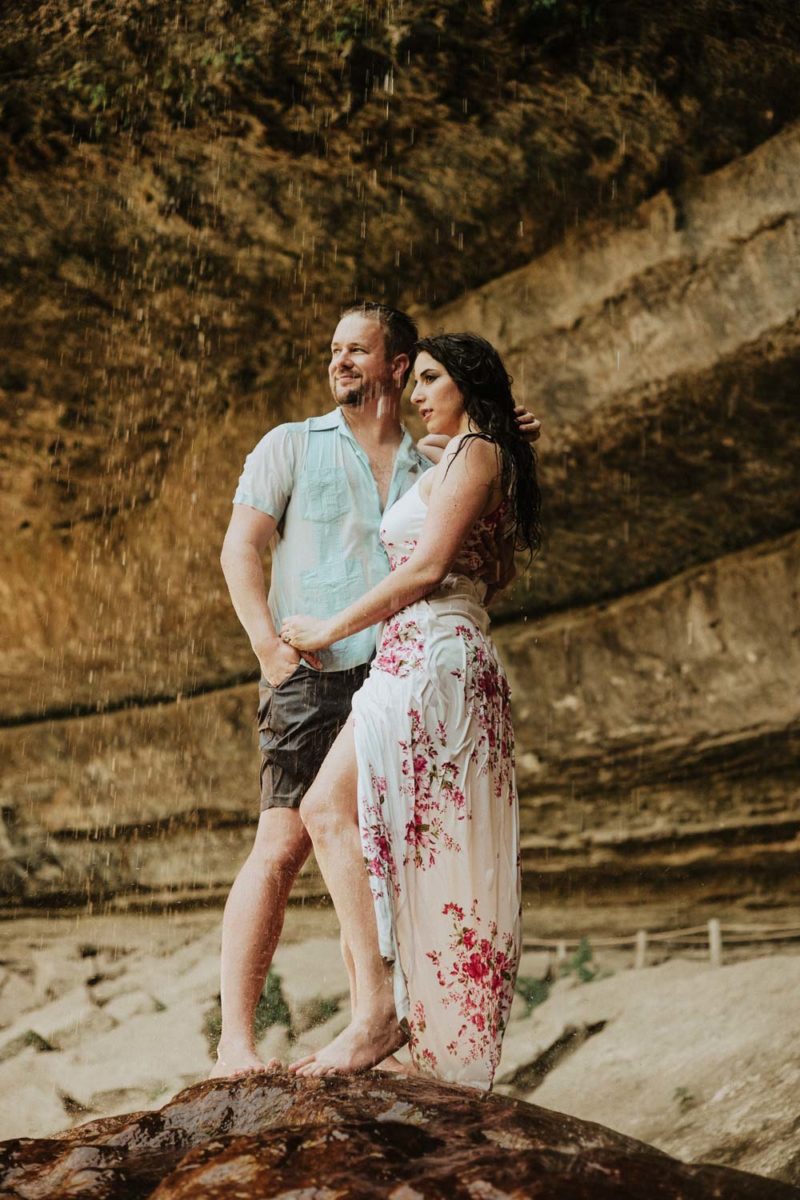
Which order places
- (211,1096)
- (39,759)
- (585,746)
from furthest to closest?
(39,759) < (585,746) < (211,1096)

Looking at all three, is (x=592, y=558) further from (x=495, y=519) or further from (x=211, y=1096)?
(x=211, y=1096)

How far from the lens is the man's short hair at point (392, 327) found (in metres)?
3.78

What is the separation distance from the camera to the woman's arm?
3312 mm

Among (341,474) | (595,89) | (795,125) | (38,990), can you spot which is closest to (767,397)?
(795,125)

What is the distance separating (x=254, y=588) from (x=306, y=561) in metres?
0.20

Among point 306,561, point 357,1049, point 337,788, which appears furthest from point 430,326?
point 357,1049

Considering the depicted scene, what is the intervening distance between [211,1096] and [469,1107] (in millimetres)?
589

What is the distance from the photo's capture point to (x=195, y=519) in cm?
742

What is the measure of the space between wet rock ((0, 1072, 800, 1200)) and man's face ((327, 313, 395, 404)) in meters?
1.85

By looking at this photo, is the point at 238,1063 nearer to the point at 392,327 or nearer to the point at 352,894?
the point at 352,894

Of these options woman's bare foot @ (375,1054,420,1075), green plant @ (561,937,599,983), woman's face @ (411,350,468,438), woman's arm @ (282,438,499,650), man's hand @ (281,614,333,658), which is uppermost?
woman's face @ (411,350,468,438)

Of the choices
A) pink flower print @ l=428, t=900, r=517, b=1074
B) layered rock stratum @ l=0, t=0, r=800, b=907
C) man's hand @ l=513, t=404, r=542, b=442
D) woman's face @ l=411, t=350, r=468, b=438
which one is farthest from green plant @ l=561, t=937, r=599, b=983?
woman's face @ l=411, t=350, r=468, b=438

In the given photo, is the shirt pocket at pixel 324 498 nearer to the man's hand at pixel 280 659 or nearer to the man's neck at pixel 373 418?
the man's neck at pixel 373 418

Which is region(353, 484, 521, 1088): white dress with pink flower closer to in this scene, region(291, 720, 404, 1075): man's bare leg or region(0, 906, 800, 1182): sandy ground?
region(291, 720, 404, 1075): man's bare leg
